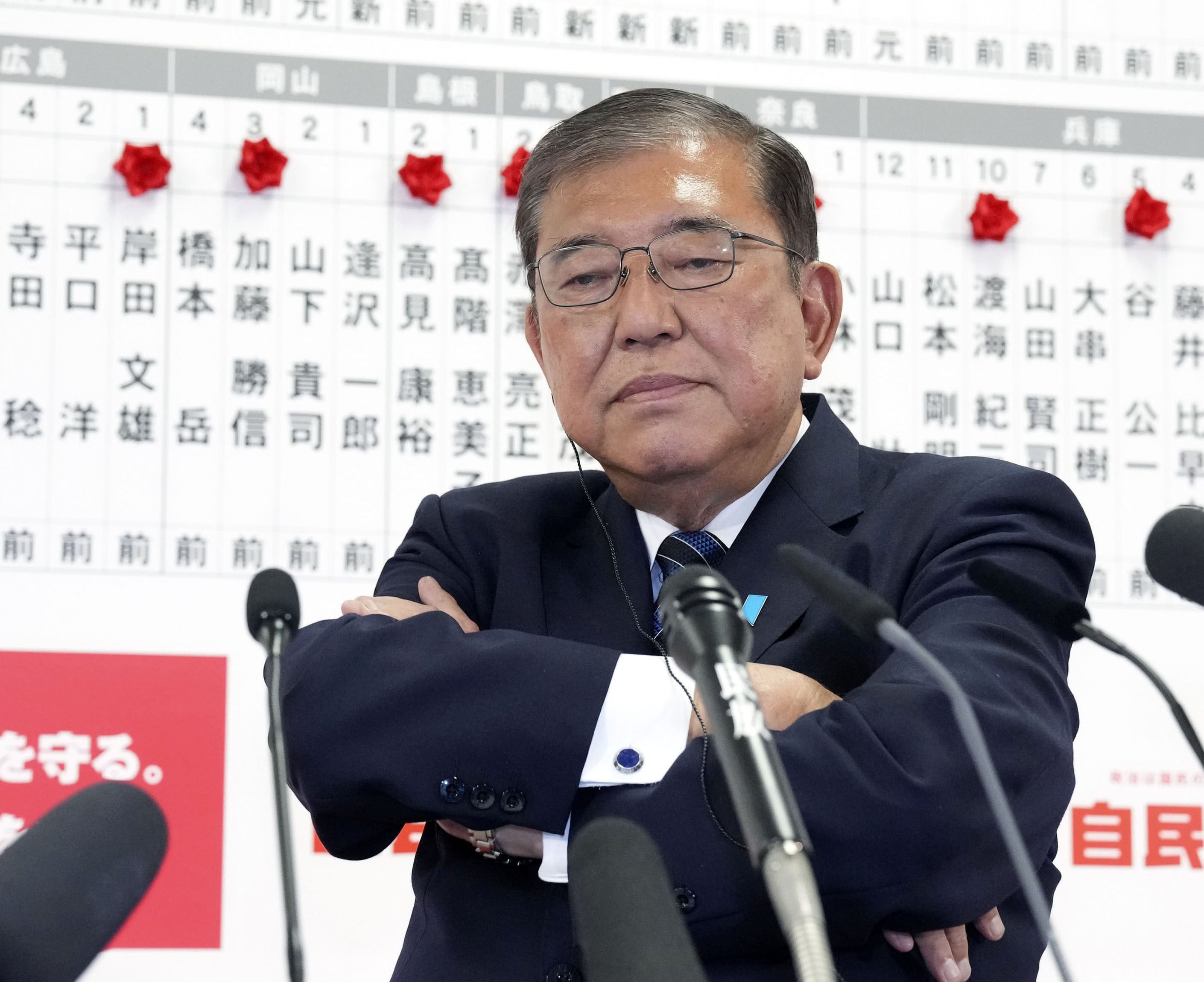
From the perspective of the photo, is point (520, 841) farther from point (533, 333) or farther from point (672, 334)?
point (533, 333)

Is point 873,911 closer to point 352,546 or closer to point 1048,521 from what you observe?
point 1048,521

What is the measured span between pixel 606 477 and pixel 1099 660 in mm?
1284

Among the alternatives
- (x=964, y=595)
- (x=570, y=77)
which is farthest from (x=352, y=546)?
(x=964, y=595)

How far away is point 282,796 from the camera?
49.3 inches

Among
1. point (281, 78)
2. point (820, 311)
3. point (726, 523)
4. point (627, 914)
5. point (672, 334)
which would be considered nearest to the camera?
point (627, 914)

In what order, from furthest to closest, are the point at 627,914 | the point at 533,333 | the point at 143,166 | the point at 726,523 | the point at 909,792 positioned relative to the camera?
the point at 143,166, the point at 533,333, the point at 726,523, the point at 909,792, the point at 627,914

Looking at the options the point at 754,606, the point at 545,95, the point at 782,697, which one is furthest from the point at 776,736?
the point at 545,95

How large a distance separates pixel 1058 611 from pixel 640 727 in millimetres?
515

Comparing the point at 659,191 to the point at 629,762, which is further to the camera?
the point at 659,191

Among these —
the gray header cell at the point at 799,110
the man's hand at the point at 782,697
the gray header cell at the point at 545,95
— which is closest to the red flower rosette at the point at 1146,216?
the gray header cell at the point at 799,110

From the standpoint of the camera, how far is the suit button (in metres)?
1.54

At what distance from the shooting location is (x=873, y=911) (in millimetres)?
1527

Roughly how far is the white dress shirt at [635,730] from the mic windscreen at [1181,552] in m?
0.52

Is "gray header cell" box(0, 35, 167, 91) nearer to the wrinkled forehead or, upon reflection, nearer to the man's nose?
the wrinkled forehead
